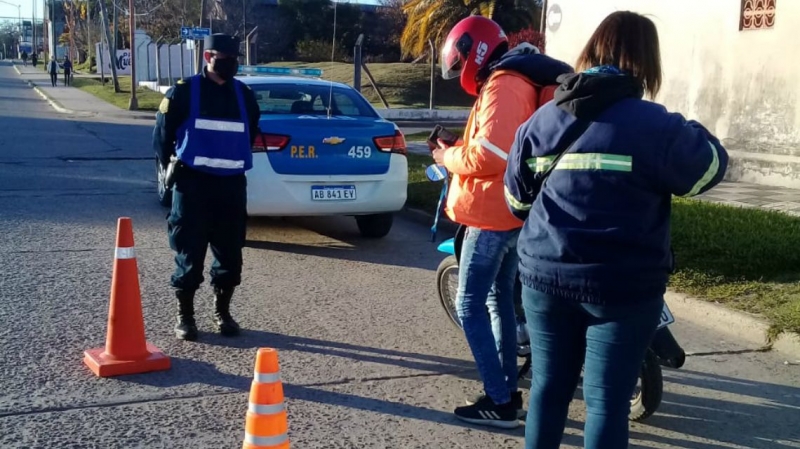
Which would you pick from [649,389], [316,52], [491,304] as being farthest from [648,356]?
[316,52]

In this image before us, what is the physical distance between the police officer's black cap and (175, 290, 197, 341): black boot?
1.46m

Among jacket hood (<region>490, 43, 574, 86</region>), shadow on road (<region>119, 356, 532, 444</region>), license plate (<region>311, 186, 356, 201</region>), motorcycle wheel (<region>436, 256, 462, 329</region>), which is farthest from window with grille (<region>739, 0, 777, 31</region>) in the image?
shadow on road (<region>119, 356, 532, 444</region>)

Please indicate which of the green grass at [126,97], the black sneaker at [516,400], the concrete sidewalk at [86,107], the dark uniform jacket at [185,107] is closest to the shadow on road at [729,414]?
the black sneaker at [516,400]

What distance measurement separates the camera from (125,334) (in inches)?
194

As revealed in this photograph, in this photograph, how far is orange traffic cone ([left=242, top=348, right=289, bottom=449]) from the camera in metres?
3.02

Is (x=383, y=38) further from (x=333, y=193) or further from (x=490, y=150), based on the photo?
(x=490, y=150)

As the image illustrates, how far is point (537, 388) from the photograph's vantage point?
305 centimetres

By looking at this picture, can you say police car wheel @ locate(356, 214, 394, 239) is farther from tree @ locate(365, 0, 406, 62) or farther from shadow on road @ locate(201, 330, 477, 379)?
tree @ locate(365, 0, 406, 62)

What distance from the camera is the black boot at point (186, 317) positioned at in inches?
215

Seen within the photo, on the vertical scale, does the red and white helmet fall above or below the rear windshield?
above

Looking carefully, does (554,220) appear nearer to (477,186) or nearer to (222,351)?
(477,186)

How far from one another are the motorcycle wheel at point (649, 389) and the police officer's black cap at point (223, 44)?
2.94m

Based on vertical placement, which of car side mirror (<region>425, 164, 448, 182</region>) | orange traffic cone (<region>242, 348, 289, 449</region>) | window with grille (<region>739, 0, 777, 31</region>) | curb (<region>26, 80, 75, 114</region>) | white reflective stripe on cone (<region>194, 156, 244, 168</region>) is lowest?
curb (<region>26, 80, 75, 114</region>)

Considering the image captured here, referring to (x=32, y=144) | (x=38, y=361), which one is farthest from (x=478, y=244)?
(x=32, y=144)
